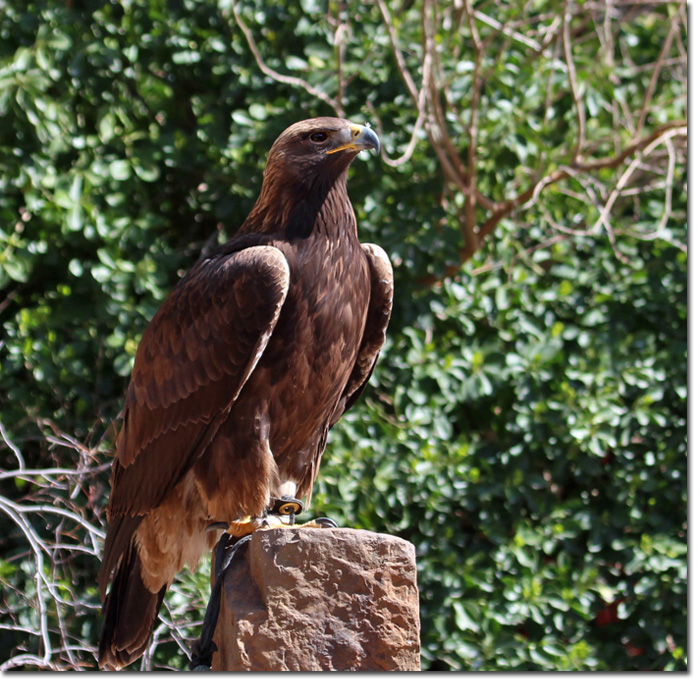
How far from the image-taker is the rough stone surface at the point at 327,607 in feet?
7.20

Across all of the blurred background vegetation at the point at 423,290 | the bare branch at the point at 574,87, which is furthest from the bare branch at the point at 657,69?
the bare branch at the point at 574,87

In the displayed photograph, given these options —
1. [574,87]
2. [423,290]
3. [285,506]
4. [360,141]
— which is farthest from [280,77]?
[285,506]

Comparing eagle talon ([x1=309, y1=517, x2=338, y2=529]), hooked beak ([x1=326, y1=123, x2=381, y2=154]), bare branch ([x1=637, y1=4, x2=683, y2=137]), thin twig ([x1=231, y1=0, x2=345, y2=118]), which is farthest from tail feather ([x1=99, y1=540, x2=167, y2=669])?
bare branch ([x1=637, y1=4, x2=683, y2=137])

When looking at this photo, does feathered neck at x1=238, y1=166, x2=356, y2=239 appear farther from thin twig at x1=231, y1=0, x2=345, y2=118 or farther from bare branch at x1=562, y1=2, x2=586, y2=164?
bare branch at x1=562, y1=2, x2=586, y2=164

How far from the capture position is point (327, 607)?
2.22m

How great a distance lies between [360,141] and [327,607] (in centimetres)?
143

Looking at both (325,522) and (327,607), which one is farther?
(325,522)

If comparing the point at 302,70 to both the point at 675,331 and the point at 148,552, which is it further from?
the point at 148,552

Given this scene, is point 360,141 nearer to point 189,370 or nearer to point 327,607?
point 189,370

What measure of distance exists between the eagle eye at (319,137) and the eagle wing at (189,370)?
1.34ft

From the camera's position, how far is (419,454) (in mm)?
4766

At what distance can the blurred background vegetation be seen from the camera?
464 centimetres

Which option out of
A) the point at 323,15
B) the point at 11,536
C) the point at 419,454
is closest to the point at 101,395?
the point at 11,536

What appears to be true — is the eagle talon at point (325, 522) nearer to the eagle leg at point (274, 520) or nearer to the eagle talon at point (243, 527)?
the eagle leg at point (274, 520)
